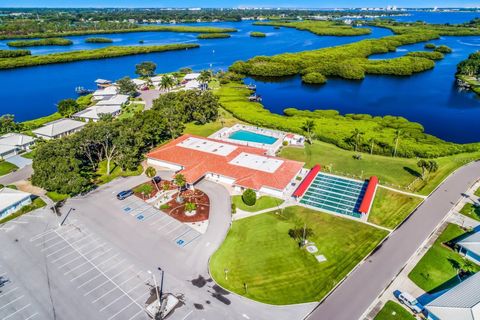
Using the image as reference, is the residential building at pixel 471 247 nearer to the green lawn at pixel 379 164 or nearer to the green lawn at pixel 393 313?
the green lawn at pixel 393 313

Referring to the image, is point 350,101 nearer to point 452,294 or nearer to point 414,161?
point 414,161

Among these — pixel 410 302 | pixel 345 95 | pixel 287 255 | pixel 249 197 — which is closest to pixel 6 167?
pixel 249 197

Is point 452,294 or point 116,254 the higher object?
point 452,294

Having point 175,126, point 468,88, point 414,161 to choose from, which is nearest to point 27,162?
point 175,126

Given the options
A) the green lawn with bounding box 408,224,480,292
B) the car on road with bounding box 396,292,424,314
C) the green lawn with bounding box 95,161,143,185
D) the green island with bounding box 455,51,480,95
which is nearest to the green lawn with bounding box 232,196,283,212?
the green lawn with bounding box 408,224,480,292

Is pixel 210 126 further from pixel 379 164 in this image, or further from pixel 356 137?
pixel 379 164

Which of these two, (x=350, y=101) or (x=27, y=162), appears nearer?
(x=27, y=162)
